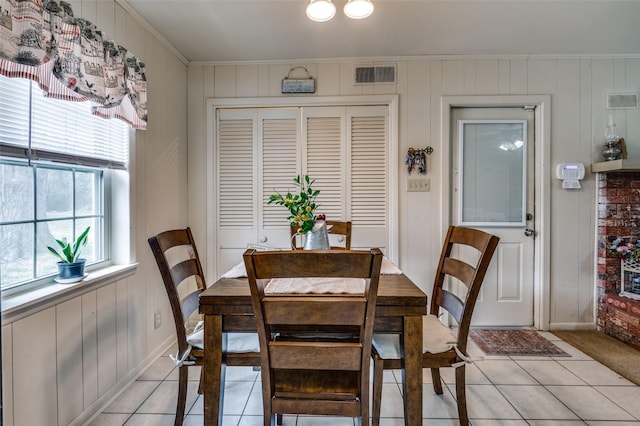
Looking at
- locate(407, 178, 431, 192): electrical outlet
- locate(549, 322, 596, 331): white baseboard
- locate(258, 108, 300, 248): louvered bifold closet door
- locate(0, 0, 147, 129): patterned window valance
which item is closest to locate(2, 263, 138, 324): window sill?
locate(0, 0, 147, 129): patterned window valance

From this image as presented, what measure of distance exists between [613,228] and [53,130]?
13.4 feet

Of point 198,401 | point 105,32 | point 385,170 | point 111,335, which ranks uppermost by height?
point 105,32

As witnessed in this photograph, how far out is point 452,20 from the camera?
2281 mm

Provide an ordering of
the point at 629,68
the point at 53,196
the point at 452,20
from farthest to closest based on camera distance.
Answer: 1. the point at 629,68
2. the point at 452,20
3. the point at 53,196

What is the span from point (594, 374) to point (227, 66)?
3.74 meters

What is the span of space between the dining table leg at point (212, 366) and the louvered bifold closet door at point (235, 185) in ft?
5.62

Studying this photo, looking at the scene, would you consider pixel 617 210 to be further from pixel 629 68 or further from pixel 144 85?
pixel 144 85

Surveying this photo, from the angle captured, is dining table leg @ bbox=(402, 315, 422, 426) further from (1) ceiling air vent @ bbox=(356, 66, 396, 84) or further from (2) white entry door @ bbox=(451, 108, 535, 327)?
(1) ceiling air vent @ bbox=(356, 66, 396, 84)

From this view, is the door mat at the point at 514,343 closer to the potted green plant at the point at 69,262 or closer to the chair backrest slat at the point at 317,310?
the chair backrest slat at the point at 317,310

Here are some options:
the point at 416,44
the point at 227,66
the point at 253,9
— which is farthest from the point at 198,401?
the point at 416,44

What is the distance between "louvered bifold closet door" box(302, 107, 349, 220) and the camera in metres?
2.91

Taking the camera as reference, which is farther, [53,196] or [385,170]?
[385,170]

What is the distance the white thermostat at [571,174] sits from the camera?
2809 mm

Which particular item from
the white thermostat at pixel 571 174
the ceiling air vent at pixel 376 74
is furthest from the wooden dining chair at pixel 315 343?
the white thermostat at pixel 571 174
